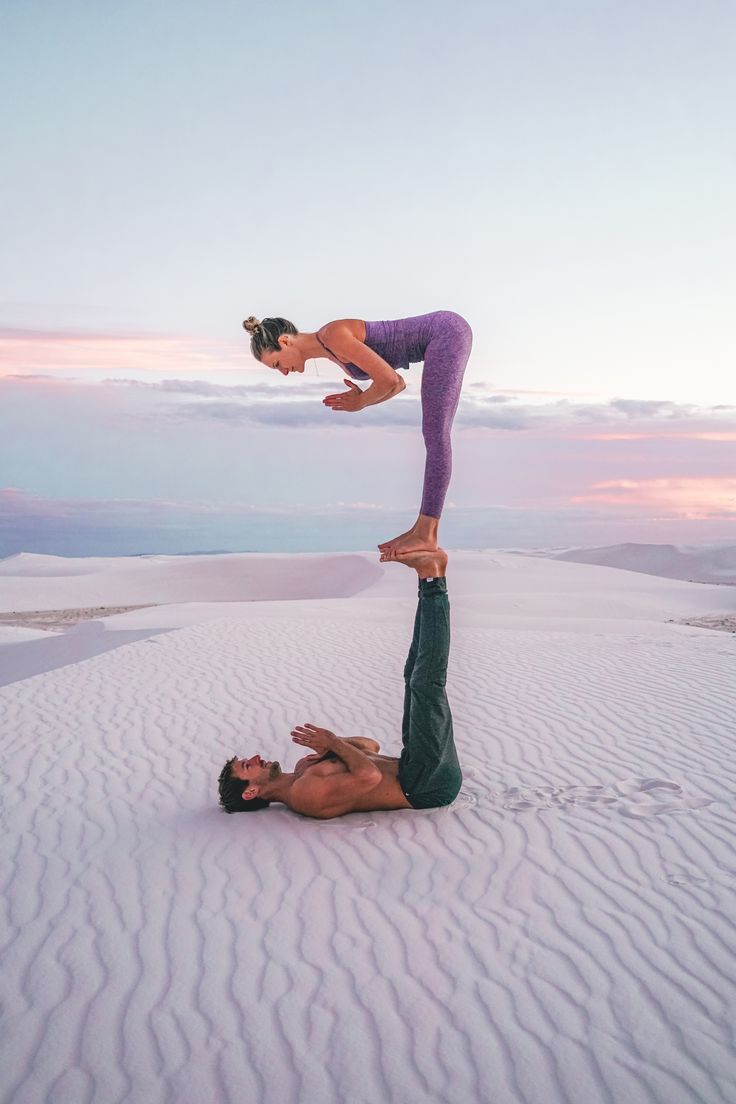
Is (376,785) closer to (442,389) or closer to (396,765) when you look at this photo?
(396,765)

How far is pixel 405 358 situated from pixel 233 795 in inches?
121

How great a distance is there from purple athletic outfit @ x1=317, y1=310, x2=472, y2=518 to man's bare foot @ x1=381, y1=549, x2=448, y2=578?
23 centimetres

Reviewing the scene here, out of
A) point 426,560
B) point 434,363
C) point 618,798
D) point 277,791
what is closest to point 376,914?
point 277,791

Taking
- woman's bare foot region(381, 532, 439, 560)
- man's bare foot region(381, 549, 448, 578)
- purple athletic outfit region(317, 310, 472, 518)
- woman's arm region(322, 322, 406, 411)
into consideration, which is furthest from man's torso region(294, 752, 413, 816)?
woman's arm region(322, 322, 406, 411)

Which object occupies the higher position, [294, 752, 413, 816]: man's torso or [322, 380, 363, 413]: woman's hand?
[322, 380, 363, 413]: woman's hand

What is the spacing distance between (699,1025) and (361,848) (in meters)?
2.18

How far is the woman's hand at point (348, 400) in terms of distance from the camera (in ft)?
16.0

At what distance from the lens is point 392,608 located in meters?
22.5

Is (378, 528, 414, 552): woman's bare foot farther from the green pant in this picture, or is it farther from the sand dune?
the sand dune

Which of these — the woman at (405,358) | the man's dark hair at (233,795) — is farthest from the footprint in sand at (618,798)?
the woman at (405,358)

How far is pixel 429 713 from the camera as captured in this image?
5.27m

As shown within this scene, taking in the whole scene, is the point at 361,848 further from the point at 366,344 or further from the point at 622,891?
the point at 366,344

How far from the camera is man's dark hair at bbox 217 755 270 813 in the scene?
574cm

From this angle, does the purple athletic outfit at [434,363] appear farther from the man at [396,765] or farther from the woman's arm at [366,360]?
the man at [396,765]
